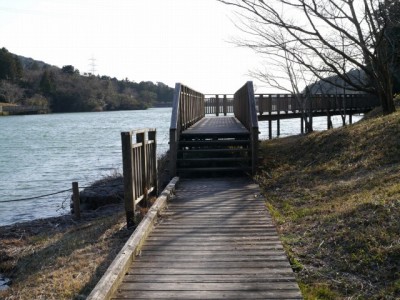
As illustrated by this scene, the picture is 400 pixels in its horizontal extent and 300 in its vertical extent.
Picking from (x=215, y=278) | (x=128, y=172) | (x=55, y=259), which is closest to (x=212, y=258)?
(x=215, y=278)

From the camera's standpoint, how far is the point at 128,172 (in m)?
6.86

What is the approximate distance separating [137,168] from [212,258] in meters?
2.59

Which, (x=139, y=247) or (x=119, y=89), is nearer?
(x=139, y=247)

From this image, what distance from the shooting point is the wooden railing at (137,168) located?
6.83 meters

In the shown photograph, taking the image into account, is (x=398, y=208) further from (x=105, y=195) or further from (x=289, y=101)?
(x=289, y=101)

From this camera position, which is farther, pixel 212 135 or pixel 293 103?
pixel 293 103

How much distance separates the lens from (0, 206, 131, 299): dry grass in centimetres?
515

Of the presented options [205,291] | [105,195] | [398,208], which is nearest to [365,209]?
[398,208]

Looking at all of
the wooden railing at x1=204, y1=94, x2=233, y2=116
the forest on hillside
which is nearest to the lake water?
the wooden railing at x1=204, y1=94, x2=233, y2=116

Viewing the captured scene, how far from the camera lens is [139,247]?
553 centimetres

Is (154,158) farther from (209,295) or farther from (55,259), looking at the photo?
(209,295)

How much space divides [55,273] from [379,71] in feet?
39.2

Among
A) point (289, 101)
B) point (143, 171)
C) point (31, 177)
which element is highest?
point (289, 101)

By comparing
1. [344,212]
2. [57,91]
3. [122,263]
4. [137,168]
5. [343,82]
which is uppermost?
[57,91]
